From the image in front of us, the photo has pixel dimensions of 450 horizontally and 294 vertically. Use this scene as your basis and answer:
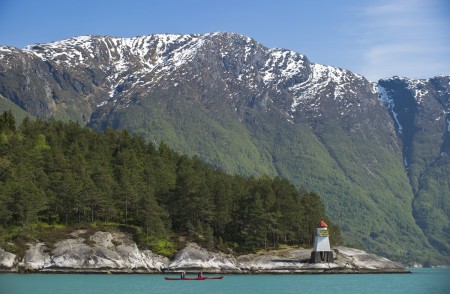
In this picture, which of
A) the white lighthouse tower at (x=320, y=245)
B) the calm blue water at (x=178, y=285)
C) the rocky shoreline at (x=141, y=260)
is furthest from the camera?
the white lighthouse tower at (x=320, y=245)

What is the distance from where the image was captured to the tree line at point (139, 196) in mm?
149000

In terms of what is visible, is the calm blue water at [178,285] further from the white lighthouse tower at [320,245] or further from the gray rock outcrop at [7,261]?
the white lighthouse tower at [320,245]

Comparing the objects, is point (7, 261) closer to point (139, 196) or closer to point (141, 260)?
point (141, 260)

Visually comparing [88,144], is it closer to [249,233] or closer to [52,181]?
[52,181]

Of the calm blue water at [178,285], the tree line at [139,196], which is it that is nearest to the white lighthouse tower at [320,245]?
the tree line at [139,196]

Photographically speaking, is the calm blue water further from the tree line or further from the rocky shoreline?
the tree line

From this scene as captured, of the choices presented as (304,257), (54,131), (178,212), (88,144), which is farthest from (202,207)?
(54,131)

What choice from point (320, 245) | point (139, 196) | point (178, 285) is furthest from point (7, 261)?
point (320, 245)

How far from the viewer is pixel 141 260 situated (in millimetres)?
142875

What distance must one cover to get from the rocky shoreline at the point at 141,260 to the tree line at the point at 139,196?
5.38 metres

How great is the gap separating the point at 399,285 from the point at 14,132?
106555 millimetres

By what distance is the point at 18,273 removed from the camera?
12650 centimetres

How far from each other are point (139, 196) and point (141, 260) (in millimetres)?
20576

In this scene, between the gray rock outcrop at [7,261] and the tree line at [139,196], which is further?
the tree line at [139,196]
